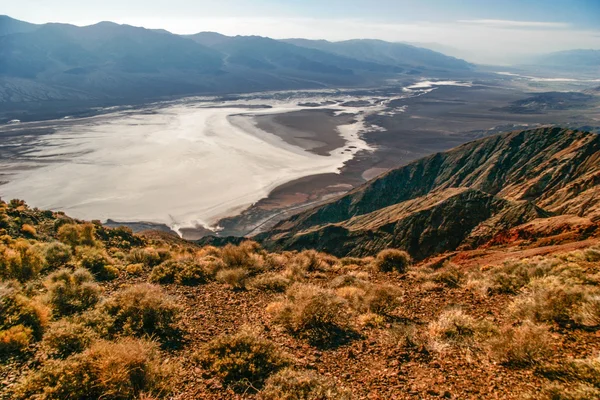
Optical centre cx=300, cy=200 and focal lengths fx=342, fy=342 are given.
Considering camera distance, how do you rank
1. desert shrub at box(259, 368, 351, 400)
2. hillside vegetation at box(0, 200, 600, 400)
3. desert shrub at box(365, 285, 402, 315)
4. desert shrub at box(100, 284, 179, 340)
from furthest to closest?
1. desert shrub at box(365, 285, 402, 315)
2. desert shrub at box(100, 284, 179, 340)
3. hillside vegetation at box(0, 200, 600, 400)
4. desert shrub at box(259, 368, 351, 400)

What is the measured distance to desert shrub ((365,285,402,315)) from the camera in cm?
756

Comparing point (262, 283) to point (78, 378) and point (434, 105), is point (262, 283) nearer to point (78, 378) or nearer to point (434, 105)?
point (78, 378)

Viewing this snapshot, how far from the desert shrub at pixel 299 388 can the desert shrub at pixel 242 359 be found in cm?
31

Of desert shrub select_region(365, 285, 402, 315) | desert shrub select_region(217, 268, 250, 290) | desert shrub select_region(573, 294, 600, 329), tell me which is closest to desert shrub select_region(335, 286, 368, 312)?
desert shrub select_region(365, 285, 402, 315)

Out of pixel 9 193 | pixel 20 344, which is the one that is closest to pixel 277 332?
pixel 20 344

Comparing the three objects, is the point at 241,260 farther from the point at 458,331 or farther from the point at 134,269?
the point at 458,331

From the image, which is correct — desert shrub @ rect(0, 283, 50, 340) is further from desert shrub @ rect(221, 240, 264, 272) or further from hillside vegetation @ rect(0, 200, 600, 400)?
desert shrub @ rect(221, 240, 264, 272)

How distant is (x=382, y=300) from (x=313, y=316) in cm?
191

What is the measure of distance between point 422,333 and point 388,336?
0.67 meters

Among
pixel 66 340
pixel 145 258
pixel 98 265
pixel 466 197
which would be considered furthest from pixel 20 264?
pixel 466 197

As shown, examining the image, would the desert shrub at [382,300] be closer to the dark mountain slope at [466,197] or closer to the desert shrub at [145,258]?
the desert shrub at [145,258]

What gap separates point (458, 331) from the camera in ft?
19.9

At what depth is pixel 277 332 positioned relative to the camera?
6.52m

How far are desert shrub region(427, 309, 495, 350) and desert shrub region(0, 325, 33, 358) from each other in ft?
21.0
